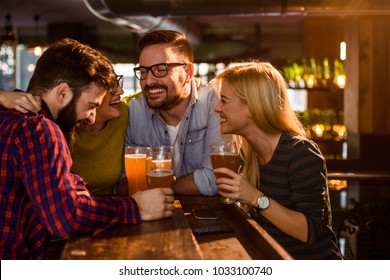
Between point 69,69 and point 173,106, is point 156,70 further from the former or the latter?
point 69,69

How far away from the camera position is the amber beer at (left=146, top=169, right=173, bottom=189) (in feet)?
6.25

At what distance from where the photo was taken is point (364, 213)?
149 inches

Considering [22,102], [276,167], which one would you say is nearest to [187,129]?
[276,167]

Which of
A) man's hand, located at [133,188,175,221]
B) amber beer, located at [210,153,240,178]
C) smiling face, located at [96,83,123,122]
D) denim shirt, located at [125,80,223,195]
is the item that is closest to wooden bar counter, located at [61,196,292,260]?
man's hand, located at [133,188,175,221]

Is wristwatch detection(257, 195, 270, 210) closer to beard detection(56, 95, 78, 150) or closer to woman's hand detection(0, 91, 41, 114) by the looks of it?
beard detection(56, 95, 78, 150)

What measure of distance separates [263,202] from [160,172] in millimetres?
372

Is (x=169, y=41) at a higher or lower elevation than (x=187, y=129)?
higher

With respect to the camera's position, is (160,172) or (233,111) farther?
(233,111)

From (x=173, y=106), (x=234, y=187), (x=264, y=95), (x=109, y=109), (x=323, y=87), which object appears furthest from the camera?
(x=323, y=87)

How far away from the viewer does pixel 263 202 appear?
6.37 feet

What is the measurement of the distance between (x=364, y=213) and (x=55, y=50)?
2659 millimetres
